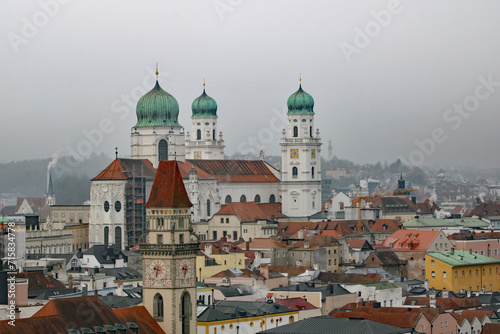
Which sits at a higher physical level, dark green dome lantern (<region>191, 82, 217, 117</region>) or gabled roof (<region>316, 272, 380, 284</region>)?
dark green dome lantern (<region>191, 82, 217, 117</region>)

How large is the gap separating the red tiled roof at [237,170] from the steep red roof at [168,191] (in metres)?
88.9

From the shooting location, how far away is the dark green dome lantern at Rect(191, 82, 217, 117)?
609ft

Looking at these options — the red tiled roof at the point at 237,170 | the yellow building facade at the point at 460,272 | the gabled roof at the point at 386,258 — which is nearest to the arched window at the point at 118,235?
the red tiled roof at the point at 237,170

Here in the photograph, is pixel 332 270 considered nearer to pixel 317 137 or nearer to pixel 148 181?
pixel 148 181

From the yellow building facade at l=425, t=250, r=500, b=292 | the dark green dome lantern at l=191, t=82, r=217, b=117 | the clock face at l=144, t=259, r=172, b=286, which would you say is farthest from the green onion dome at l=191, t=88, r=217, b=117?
the clock face at l=144, t=259, r=172, b=286

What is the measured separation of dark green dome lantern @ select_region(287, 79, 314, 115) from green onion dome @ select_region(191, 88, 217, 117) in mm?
13826

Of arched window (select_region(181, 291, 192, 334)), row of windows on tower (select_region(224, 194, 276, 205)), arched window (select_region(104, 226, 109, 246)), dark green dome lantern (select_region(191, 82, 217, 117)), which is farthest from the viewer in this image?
dark green dome lantern (select_region(191, 82, 217, 117))

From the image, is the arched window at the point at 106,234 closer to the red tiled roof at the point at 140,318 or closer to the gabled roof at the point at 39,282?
the gabled roof at the point at 39,282

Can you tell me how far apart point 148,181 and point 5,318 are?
273ft

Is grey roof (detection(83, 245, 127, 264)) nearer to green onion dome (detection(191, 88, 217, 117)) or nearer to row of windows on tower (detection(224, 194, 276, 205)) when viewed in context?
row of windows on tower (detection(224, 194, 276, 205))

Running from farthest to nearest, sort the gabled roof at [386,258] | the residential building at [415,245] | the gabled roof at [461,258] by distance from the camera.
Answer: the residential building at [415,245] < the gabled roof at [386,258] < the gabled roof at [461,258]

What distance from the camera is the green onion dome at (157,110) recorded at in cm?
15900

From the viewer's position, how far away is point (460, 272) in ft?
409

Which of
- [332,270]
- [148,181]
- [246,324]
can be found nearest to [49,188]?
[148,181]
